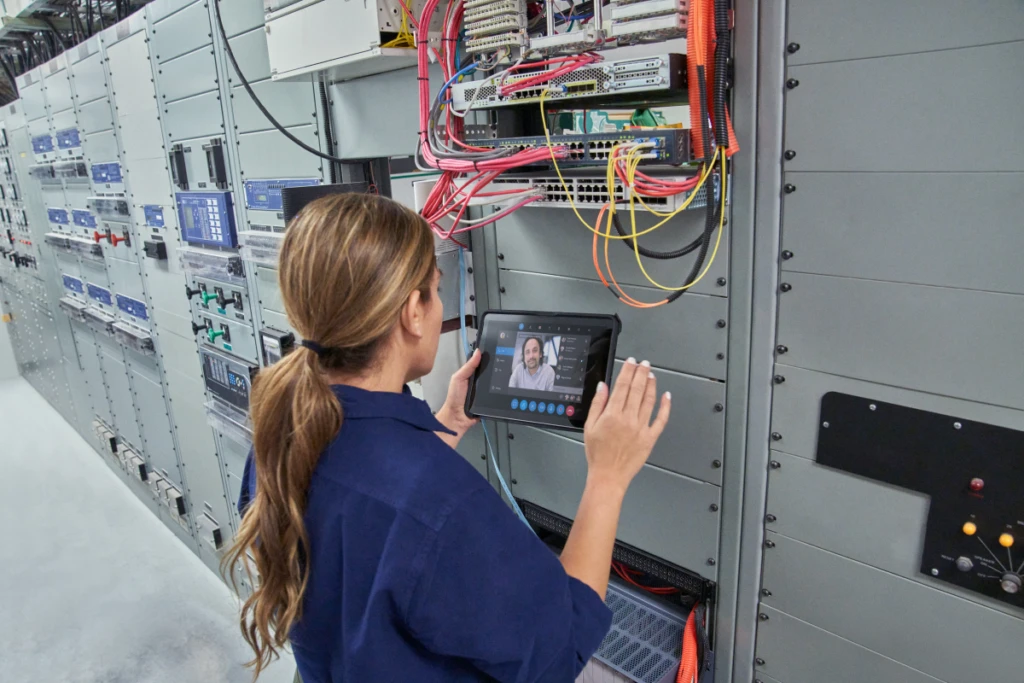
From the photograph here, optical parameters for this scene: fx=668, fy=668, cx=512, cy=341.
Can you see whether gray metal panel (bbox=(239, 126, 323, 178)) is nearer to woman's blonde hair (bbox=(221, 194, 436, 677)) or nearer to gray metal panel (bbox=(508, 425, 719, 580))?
gray metal panel (bbox=(508, 425, 719, 580))

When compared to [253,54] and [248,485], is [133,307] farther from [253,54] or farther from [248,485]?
[248,485]

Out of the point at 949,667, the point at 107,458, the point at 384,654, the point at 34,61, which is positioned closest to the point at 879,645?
the point at 949,667

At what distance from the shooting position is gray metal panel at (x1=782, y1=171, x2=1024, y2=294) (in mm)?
1075

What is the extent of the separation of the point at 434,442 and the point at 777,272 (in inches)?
31.4

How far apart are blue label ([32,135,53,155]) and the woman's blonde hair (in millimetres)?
4837

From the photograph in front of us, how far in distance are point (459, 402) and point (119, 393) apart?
409 centimetres

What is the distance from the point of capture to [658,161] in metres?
1.21

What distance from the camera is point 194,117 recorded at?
2.96 m

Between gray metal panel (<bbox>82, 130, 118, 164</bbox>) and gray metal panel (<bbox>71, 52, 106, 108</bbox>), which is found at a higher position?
gray metal panel (<bbox>71, 52, 106, 108</bbox>)

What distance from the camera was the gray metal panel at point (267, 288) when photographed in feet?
9.00

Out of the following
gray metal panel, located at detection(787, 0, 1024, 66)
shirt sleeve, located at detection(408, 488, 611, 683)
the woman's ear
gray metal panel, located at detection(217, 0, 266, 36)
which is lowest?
shirt sleeve, located at detection(408, 488, 611, 683)

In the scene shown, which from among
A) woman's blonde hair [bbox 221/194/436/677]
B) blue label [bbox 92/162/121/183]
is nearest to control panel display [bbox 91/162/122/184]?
blue label [bbox 92/162/121/183]

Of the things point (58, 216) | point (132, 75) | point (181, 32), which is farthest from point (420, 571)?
point (58, 216)

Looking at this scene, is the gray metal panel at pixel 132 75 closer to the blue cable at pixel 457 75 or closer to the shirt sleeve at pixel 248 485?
the blue cable at pixel 457 75
